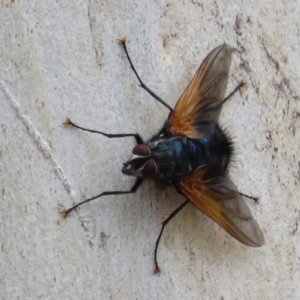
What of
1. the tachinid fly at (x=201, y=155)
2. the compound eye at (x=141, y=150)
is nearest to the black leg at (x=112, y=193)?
the tachinid fly at (x=201, y=155)

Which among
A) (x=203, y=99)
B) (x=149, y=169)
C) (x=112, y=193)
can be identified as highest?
(x=203, y=99)

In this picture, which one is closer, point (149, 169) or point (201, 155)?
point (149, 169)

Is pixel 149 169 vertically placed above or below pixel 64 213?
above

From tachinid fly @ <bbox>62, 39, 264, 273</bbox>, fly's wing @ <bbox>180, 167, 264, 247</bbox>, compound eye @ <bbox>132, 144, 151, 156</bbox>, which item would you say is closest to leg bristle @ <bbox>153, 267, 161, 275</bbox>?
tachinid fly @ <bbox>62, 39, 264, 273</bbox>

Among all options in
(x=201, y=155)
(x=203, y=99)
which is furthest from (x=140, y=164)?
(x=203, y=99)

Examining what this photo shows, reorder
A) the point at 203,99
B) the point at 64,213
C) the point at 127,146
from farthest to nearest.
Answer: the point at 203,99, the point at 127,146, the point at 64,213

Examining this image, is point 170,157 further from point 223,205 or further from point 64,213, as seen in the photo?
point 64,213

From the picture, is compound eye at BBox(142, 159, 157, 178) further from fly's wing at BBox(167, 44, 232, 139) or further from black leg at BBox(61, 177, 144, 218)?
fly's wing at BBox(167, 44, 232, 139)
